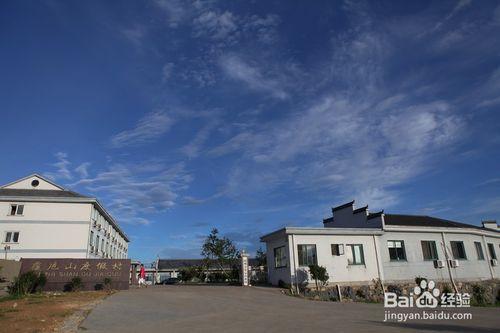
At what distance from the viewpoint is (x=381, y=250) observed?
90.9 ft

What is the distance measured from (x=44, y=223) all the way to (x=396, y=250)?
28.7m

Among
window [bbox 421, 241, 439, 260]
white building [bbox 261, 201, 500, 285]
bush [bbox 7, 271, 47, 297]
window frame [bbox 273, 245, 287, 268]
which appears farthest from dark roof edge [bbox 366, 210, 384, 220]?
bush [bbox 7, 271, 47, 297]

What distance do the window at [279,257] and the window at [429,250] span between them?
38.1 feet

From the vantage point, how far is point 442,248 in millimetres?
30141

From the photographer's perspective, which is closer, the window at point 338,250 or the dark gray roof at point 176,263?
the window at point 338,250

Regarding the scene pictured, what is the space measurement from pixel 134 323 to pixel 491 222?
4013 centimetres

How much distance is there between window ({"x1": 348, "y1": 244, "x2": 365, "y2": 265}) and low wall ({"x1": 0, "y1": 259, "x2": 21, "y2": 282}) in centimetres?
2115

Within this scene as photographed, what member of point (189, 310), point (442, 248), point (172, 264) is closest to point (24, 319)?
point (189, 310)

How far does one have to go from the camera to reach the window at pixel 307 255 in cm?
2472

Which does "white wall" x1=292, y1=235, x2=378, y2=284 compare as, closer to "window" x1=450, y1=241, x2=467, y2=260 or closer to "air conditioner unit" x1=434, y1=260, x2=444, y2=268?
→ "air conditioner unit" x1=434, y1=260, x2=444, y2=268

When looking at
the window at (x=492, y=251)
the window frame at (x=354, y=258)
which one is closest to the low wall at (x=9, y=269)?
the window frame at (x=354, y=258)

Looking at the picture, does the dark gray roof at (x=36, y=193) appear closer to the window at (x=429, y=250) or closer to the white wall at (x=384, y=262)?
the white wall at (x=384, y=262)

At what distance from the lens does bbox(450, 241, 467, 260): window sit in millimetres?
30625

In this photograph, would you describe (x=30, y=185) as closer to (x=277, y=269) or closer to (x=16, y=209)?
(x=16, y=209)
